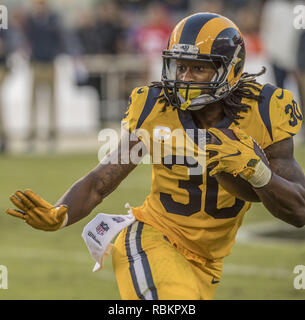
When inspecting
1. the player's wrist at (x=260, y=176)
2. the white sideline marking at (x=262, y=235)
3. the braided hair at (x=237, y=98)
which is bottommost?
the white sideline marking at (x=262, y=235)

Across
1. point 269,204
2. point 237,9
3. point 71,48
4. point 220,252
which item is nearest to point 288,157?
point 269,204

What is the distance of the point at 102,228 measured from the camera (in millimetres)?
4008

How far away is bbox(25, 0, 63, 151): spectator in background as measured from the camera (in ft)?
40.7

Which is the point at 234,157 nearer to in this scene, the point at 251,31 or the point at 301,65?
the point at 301,65

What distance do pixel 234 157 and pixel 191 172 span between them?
1.74ft

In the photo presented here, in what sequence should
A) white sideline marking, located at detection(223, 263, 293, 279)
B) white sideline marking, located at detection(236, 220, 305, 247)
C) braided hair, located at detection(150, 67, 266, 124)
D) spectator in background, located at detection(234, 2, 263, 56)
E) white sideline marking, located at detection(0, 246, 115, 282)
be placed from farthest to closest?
1. spectator in background, located at detection(234, 2, 263, 56)
2. white sideline marking, located at detection(236, 220, 305, 247)
3. white sideline marking, located at detection(0, 246, 115, 282)
4. white sideline marking, located at detection(223, 263, 293, 279)
5. braided hair, located at detection(150, 67, 266, 124)

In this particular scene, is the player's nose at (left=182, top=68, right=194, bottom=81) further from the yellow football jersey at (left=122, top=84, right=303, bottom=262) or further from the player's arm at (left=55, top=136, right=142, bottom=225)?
the player's arm at (left=55, top=136, right=142, bottom=225)

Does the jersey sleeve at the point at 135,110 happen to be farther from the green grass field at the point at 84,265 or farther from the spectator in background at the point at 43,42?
the spectator in background at the point at 43,42

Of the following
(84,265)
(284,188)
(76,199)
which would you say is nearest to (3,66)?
(84,265)

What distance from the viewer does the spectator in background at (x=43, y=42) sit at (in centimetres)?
1239

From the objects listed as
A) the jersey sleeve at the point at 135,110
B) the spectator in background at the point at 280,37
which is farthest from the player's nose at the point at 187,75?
the spectator in background at the point at 280,37

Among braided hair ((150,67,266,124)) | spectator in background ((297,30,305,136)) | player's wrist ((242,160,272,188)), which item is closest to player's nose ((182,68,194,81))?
braided hair ((150,67,266,124))

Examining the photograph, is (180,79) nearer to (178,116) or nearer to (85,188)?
(178,116)
